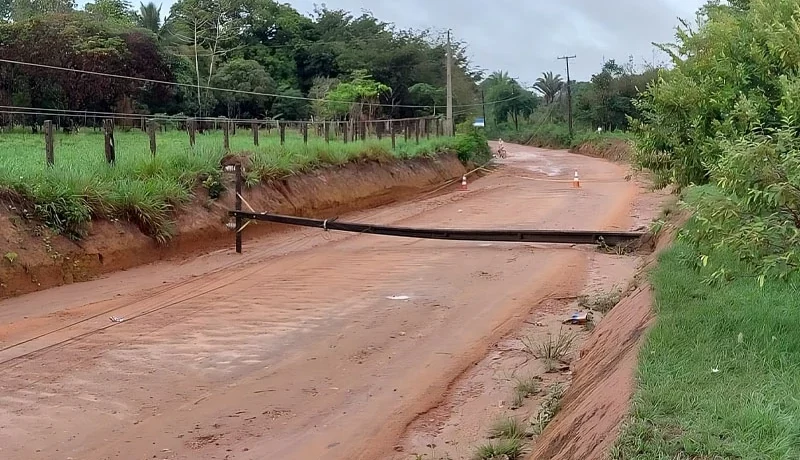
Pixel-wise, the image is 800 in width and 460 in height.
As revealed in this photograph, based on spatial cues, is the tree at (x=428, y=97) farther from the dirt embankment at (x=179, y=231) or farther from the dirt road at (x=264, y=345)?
the dirt road at (x=264, y=345)

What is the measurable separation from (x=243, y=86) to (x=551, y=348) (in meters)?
36.9

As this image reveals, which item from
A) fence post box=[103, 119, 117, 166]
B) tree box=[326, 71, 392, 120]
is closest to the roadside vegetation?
fence post box=[103, 119, 117, 166]

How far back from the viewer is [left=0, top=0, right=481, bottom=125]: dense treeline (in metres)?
33.1

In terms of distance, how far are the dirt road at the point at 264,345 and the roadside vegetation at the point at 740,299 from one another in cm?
248

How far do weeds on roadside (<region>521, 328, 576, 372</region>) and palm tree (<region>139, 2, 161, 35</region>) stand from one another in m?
43.8

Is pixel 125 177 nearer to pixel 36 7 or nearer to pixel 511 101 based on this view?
pixel 36 7

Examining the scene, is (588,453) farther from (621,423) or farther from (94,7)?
(94,7)

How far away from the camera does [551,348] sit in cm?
856

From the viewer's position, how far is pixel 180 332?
9.70 metres

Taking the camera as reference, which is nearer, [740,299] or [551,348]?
[740,299]

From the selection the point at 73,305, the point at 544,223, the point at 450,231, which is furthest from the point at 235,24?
the point at 73,305

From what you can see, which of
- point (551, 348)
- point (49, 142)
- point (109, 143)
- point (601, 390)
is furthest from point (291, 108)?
point (601, 390)

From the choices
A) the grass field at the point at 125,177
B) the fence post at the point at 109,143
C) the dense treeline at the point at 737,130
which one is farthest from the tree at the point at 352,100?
the dense treeline at the point at 737,130

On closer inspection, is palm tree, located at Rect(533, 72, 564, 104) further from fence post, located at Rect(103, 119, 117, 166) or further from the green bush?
fence post, located at Rect(103, 119, 117, 166)
